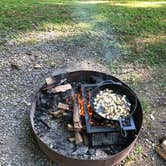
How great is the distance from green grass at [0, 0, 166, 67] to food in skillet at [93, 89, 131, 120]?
1.10 metres

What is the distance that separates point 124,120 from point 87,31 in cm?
212

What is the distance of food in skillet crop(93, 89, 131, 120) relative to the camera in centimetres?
351

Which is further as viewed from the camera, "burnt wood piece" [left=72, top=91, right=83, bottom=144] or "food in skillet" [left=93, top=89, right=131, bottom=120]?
"food in skillet" [left=93, top=89, right=131, bottom=120]

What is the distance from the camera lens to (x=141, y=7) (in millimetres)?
5992

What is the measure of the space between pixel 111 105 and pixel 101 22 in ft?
7.10

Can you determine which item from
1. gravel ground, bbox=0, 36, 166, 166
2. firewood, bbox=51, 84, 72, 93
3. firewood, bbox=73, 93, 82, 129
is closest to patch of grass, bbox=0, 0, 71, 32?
gravel ground, bbox=0, 36, 166, 166

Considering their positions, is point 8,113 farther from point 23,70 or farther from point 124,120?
point 124,120

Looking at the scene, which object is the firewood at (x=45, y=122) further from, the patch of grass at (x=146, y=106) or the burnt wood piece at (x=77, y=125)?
the patch of grass at (x=146, y=106)

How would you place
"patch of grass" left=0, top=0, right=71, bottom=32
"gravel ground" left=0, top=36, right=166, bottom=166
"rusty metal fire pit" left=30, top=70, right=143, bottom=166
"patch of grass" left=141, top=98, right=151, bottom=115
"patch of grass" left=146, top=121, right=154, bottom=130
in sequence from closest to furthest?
"rusty metal fire pit" left=30, top=70, right=143, bottom=166 < "gravel ground" left=0, top=36, right=166, bottom=166 < "patch of grass" left=146, top=121, right=154, bottom=130 < "patch of grass" left=141, top=98, right=151, bottom=115 < "patch of grass" left=0, top=0, right=71, bottom=32

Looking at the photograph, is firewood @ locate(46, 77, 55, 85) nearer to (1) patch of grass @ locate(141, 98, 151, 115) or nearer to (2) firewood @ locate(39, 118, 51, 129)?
(2) firewood @ locate(39, 118, 51, 129)

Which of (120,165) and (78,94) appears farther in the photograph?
(78,94)

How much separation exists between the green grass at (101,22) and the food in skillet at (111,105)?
1.10m

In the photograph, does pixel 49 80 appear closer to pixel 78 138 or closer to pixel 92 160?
pixel 78 138

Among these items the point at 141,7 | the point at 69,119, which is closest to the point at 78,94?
the point at 69,119
